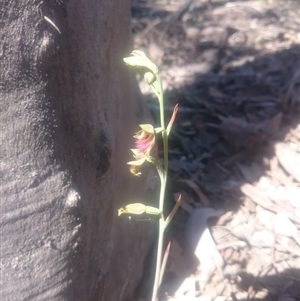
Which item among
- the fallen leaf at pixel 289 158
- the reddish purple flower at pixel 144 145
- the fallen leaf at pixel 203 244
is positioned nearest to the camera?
the reddish purple flower at pixel 144 145

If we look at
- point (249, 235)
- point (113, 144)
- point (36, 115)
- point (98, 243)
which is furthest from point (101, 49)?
point (249, 235)

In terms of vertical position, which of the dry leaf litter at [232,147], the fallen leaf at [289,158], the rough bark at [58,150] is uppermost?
the rough bark at [58,150]

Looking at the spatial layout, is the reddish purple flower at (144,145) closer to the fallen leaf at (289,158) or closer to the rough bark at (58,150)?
the rough bark at (58,150)

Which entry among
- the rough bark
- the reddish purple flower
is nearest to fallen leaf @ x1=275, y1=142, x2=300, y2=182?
the rough bark

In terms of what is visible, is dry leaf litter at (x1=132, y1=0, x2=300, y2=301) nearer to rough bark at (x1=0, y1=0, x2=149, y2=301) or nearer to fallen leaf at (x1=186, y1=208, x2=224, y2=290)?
fallen leaf at (x1=186, y1=208, x2=224, y2=290)

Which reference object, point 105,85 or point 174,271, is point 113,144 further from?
point 174,271

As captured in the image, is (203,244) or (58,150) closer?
(58,150)

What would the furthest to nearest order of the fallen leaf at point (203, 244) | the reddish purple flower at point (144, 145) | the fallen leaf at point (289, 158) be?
the fallen leaf at point (289, 158) < the fallen leaf at point (203, 244) < the reddish purple flower at point (144, 145)

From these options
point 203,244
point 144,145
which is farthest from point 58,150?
point 203,244

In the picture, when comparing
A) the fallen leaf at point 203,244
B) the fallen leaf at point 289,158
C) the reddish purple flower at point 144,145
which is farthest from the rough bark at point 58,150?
the fallen leaf at point 289,158

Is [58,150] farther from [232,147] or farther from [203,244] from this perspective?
[232,147]
